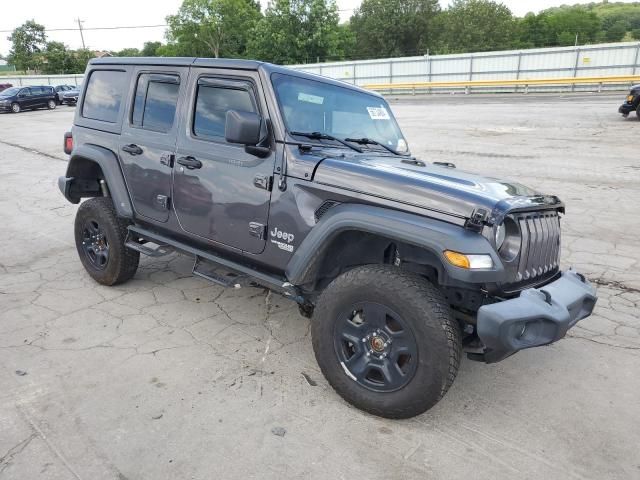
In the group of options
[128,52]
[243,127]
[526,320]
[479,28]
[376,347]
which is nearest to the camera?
[526,320]

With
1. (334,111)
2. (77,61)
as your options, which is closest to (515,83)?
(334,111)

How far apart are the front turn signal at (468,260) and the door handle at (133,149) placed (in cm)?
274

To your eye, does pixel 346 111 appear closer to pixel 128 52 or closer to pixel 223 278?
pixel 223 278

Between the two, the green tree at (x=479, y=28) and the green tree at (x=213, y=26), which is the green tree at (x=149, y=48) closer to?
the green tree at (x=213, y=26)

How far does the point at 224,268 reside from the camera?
3.66 m

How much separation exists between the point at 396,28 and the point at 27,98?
51.5 meters

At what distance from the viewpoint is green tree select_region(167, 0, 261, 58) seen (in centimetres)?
7175

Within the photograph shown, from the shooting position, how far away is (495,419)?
285 cm

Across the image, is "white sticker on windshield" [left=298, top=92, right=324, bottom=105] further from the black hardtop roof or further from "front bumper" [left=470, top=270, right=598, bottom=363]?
"front bumper" [left=470, top=270, right=598, bottom=363]

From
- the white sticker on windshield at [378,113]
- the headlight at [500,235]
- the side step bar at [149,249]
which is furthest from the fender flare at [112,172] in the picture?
the headlight at [500,235]

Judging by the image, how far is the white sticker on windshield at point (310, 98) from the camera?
3.46 meters

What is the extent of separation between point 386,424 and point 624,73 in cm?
2909

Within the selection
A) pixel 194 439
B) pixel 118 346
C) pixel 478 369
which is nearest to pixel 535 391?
pixel 478 369

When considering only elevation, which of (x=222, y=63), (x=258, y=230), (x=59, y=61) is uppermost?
(x=59, y=61)
